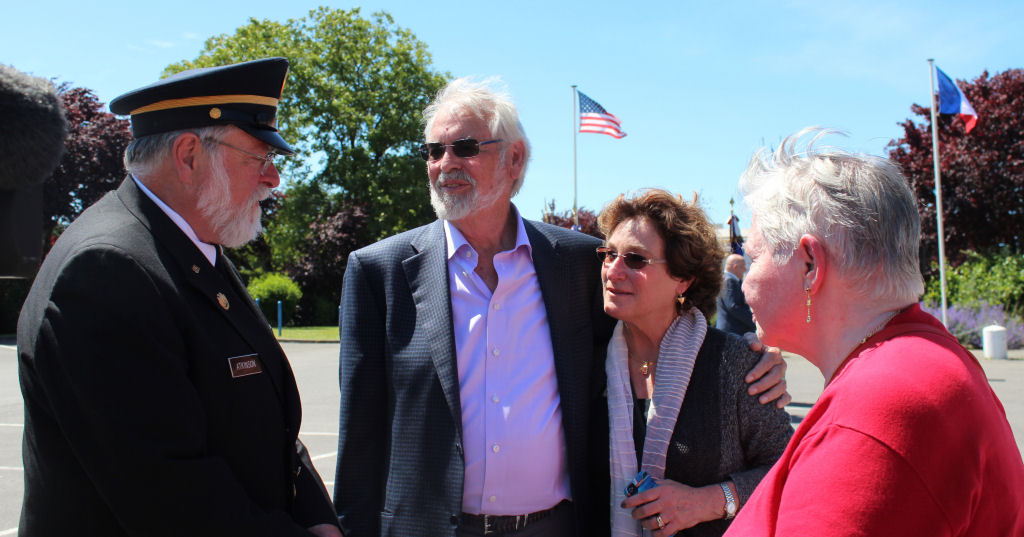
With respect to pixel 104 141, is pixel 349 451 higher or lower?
lower

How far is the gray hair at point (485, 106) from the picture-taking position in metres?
2.87

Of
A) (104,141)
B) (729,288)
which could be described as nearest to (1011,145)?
(729,288)

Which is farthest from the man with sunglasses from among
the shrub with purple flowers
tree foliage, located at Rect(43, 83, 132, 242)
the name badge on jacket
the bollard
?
tree foliage, located at Rect(43, 83, 132, 242)

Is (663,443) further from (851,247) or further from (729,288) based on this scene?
(729,288)

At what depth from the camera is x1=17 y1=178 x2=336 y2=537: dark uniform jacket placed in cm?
159

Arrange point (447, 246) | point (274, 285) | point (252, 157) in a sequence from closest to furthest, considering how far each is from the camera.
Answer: point (252, 157) → point (447, 246) → point (274, 285)

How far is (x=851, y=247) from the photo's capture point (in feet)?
4.99

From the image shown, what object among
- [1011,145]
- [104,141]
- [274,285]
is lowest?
[274,285]

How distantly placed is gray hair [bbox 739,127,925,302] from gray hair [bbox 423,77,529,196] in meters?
1.45

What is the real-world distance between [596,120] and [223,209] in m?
17.8

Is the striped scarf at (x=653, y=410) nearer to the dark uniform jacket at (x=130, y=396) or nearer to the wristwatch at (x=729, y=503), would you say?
the wristwatch at (x=729, y=503)

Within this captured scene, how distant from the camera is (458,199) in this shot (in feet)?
9.27

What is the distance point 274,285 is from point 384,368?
22641 millimetres

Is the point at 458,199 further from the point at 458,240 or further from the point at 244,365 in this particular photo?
the point at 244,365
